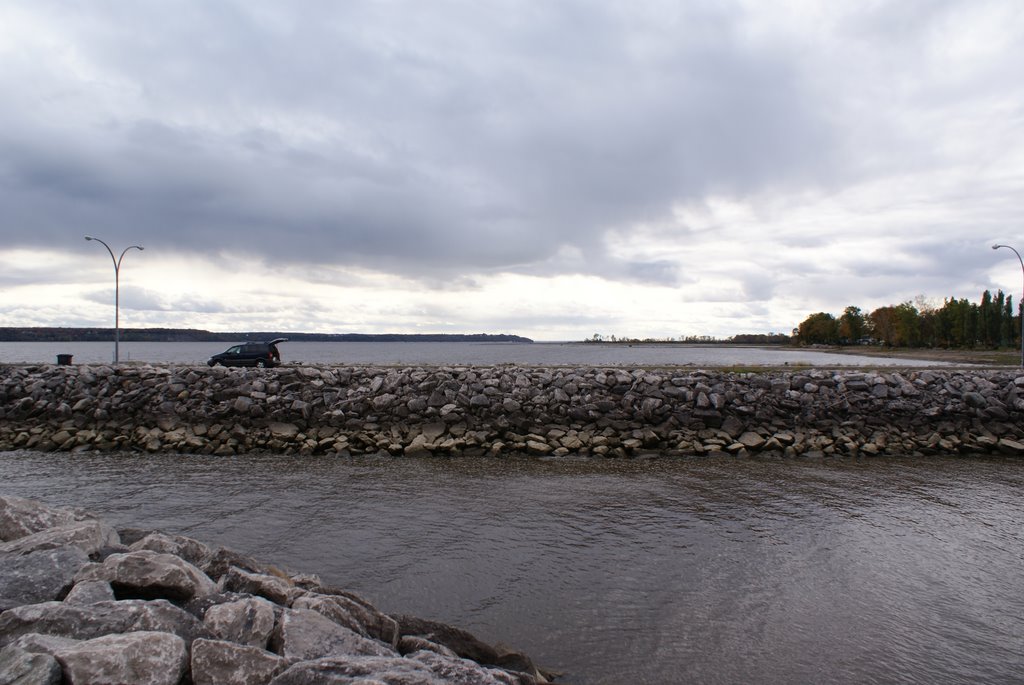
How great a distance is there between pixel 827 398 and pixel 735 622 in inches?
650

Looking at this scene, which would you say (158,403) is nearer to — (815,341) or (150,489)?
(150,489)

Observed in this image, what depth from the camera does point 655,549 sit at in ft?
32.4

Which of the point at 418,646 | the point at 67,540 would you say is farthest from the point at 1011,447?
the point at 67,540

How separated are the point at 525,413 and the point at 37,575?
16319 mm

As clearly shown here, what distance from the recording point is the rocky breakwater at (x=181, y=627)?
367 cm

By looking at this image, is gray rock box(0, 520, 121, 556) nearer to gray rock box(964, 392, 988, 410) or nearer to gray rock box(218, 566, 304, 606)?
gray rock box(218, 566, 304, 606)

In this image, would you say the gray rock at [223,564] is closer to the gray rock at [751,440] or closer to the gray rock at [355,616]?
the gray rock at [355,616]

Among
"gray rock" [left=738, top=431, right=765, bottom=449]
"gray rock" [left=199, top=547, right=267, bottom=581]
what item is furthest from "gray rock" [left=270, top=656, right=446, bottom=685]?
"gray rock" [left=738, top=431, right=765, bottom=449]

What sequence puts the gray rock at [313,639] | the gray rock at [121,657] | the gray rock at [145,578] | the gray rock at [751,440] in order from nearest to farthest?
the gray rock at [121,657]
the gray rock at [313,639]
the gray rock at [145,578]
the gray rock at [751,440]

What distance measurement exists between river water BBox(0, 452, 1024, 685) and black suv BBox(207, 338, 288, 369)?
1432cm

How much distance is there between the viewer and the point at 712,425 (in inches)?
800

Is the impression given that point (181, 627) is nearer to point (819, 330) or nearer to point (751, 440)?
point (751, 440)

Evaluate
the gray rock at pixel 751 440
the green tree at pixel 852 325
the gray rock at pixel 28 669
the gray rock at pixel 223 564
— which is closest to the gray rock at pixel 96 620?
the gray rock at pixel 28 669

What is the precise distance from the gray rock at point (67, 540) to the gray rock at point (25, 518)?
48 centimetres
